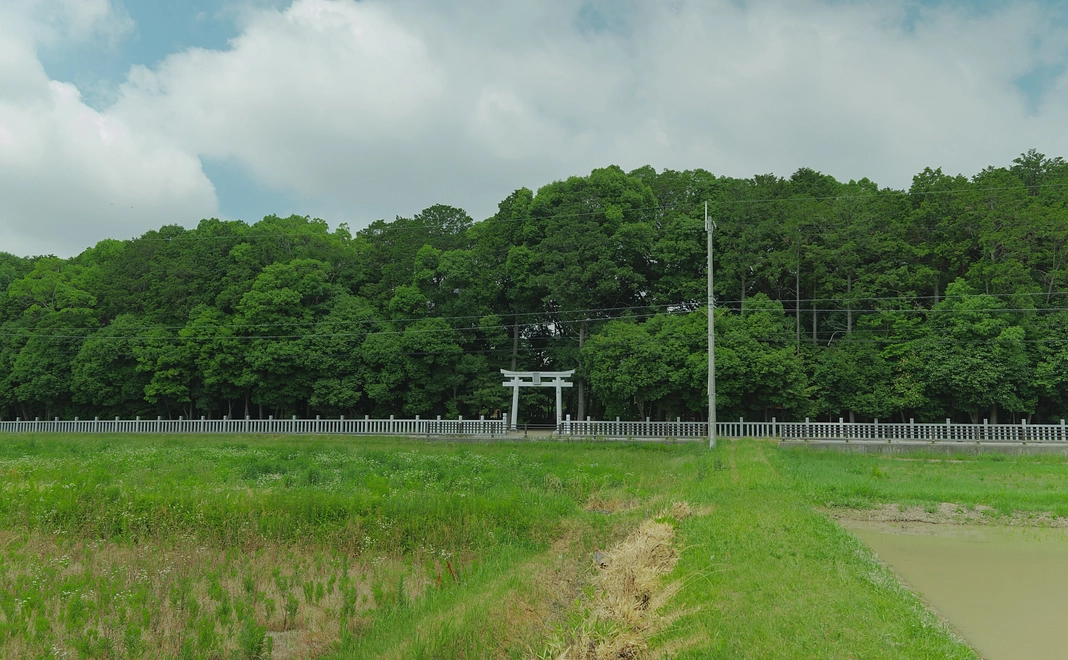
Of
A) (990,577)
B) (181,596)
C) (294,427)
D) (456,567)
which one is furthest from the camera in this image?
(294,427)

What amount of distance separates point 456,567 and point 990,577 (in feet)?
20.1

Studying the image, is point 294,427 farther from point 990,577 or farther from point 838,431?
point 990,577

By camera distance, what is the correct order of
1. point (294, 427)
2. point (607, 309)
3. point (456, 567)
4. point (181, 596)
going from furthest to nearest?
point (607, 309), point (294, 427), point (456, 567), point (181, 596)

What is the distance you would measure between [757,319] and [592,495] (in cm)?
2070

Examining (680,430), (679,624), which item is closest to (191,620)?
(679,624)

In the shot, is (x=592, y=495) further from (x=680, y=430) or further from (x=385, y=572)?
(x=680, y=430)

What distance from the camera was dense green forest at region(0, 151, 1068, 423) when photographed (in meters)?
30.0

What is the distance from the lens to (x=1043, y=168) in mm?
38312

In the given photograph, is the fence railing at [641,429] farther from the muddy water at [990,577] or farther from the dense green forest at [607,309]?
the muddy water at [990,577]

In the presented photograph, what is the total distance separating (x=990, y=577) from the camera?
7516mm

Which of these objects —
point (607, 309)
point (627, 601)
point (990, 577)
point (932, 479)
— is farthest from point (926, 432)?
point (627, 601)

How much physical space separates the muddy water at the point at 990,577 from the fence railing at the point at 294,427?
23516 millimetres

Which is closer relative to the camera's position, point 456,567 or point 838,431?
point 456,567

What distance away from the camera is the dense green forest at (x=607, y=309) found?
29953 millimetres
